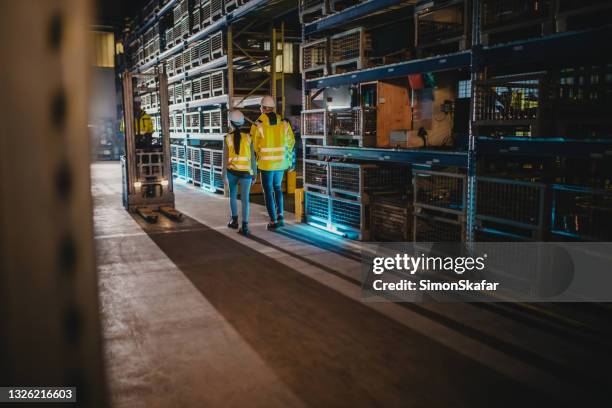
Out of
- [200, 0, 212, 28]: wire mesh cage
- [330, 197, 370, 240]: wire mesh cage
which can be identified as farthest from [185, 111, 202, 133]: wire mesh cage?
[330, 197, 370, 240]: wire mesh cage

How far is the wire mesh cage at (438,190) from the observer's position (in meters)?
6.30

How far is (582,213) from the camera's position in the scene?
193 inches

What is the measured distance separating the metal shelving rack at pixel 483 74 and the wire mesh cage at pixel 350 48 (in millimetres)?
213

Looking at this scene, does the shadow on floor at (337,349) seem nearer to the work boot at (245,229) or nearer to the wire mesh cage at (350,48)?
the work boot at (245,229)

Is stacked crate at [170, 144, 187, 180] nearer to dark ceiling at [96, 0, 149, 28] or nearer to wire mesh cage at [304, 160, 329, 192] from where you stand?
dark ceiling at [96, 0, 149, 28]

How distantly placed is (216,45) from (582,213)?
11089 mm

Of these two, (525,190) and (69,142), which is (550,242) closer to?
(525,190)

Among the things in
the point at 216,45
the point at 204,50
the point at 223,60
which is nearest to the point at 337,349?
the point at 223,60

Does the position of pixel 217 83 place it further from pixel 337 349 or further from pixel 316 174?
pixel 337 349

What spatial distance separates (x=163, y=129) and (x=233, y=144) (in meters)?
3.16

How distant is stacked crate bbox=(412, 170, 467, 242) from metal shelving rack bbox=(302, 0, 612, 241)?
0.15m

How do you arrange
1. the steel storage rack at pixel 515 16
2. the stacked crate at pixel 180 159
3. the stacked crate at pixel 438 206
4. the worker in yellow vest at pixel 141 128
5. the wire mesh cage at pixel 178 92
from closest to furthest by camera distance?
the steel storage rack at pixel 515 16 → the stacked crate at pixel 438 206 → the worker in yellow vest at pixel 141 128 → the wire mesh cage at pixel 178 92 → the stacked crate at pixel 180 159

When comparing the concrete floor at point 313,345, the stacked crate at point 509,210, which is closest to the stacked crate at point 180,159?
the concrete floor at point 313,345

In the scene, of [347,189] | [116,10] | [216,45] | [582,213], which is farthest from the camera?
[116,10]
